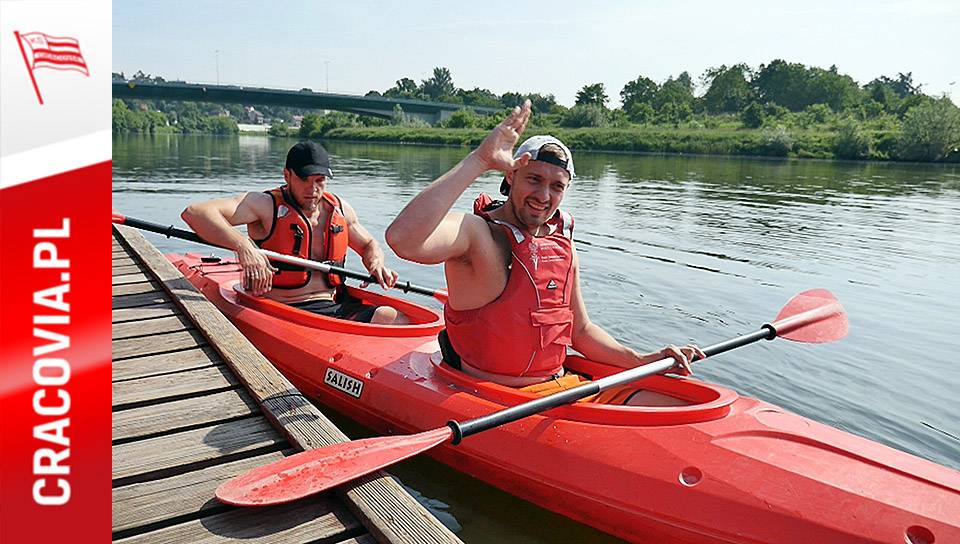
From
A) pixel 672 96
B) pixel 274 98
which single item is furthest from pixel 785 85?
pixel 274 98

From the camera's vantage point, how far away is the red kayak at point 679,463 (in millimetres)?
2498

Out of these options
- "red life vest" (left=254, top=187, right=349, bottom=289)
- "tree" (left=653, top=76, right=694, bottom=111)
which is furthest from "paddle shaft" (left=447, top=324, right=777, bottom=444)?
"tree" (left=653, top=76, right=694, bottom=111)

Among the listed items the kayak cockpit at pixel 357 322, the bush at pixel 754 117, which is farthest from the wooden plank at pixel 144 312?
the bush at pixel 754 117

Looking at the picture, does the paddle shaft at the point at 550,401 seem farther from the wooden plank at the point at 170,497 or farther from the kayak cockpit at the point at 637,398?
the wooden plank at the point at 170,497

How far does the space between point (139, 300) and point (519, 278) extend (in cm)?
254

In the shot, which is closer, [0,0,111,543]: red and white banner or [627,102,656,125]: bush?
[0,0,111,543]: red and white banner

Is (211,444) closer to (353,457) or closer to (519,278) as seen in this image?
(353,457)

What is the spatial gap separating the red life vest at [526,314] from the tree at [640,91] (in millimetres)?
72330

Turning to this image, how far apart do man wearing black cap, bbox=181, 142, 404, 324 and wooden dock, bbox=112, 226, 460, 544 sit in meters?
0.77

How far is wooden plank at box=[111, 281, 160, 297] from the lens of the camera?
14.5 ft

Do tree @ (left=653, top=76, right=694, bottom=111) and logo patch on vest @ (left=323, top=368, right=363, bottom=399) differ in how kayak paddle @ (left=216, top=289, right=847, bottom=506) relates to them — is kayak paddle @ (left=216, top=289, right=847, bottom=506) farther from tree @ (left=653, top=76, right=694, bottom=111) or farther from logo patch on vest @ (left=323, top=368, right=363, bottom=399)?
tree @ (left=653, top=76, right=694, bottom=111)

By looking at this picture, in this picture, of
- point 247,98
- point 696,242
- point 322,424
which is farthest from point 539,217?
point 247,98

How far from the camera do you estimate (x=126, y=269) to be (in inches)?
203

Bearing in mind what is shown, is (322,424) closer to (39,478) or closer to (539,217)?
(539,217)
